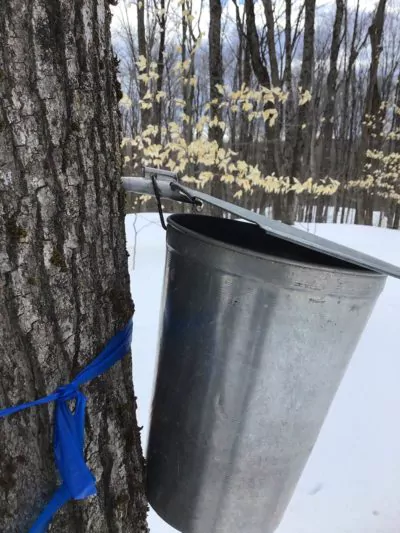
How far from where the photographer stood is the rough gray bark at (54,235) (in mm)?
720

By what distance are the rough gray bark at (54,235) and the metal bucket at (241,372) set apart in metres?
0.16

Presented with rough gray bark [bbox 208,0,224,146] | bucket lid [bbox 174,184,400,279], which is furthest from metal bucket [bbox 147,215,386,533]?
rough gray bark [bbox 208,0,224,146]

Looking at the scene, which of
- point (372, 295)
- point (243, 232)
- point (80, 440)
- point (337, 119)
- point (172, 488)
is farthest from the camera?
point (337, 119)

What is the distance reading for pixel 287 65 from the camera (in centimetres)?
807

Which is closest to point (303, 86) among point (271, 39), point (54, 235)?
point (271, 39)

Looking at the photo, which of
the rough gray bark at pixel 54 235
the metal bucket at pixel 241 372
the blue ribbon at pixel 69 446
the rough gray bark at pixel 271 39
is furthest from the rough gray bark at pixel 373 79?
the blue ribbon at pixel 69 446

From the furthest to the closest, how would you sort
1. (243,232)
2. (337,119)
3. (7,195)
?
(337,119)
(243,232)
(7,195)

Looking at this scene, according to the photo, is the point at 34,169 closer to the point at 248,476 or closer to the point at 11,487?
the point at 11,487

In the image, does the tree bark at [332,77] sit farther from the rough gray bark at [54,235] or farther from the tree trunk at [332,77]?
the rough gray bark at [54,235]

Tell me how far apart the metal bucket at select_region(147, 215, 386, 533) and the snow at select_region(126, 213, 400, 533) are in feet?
1.05

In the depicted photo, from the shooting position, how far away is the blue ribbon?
30.8 inches

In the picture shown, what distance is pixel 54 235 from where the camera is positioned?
78 cm

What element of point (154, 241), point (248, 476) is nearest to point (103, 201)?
point (248, 476)

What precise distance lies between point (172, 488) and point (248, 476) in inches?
7.3
